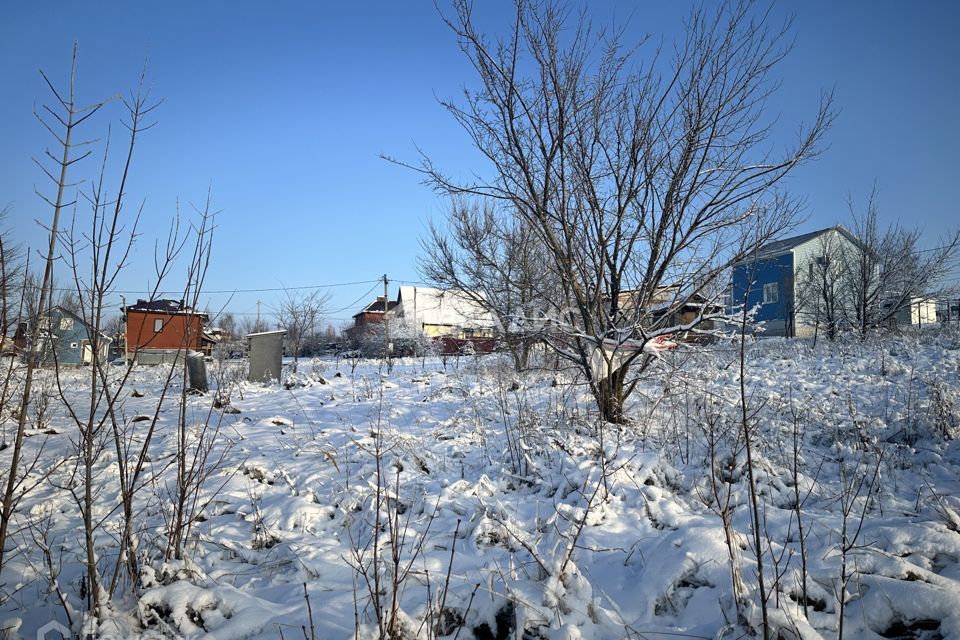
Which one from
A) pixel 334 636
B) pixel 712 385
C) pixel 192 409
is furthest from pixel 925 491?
pixel 192 409

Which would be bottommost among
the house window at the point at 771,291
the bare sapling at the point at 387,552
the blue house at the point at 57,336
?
the bare sapling at the point at 387,552

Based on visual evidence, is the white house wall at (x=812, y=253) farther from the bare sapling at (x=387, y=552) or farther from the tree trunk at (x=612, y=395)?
the bare sapling at (x=387, y=552)

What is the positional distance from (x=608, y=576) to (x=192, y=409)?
5.78 m

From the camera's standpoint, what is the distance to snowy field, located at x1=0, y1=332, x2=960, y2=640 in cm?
210

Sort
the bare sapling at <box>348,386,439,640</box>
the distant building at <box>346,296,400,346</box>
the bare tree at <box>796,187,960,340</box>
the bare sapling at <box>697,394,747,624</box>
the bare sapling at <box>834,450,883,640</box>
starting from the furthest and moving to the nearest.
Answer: the distant building at <box>346,296,400,346</box> < the bare tree at <box>796,187,960,340</box> < the bare sapling at <box>834,450,883,640</box> < the bare sapling at <box>697,394,747,624</box> < the bare sapling at <box>348,386,439,640</box>

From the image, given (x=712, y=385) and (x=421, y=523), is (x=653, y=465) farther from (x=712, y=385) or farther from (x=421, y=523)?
(x=712, y=385)

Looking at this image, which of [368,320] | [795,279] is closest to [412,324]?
[368,320]

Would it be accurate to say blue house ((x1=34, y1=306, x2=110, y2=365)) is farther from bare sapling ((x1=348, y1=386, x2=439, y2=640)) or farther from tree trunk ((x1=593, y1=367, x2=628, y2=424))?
tree trunk ((x1=593, y1=367, x2=628, y2=424))

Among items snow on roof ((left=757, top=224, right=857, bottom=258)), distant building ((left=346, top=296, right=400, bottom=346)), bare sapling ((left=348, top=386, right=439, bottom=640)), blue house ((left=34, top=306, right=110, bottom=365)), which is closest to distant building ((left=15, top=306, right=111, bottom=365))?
blue house ((left=34, top=306, right=110, bottom=365))

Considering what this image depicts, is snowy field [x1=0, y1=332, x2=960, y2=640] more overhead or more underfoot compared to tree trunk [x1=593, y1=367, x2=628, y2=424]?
more underfoot

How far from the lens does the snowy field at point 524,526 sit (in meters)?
2.10

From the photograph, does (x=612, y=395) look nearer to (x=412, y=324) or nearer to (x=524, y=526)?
(x=524, y=526)

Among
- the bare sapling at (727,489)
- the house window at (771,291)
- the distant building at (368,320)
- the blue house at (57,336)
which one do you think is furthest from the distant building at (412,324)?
the bare sapling at (727,489)

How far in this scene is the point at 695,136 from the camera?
462 cm
